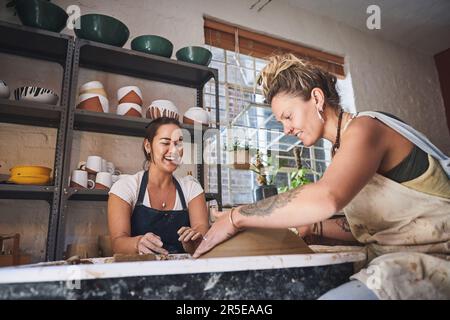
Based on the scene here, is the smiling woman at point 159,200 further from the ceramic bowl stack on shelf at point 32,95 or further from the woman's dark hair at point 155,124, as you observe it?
the ceramic bowl stack on shelf at point 32,95

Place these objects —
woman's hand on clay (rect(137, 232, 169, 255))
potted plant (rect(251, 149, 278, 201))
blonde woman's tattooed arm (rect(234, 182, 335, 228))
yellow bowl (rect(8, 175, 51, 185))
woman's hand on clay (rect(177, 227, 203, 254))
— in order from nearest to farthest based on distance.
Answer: blonde woman's tattooed arm (rect(234, 182, 335, 228))
woman's hand on clay (rect(177, 227, 203, 254))
woman's hand on clay (rect(137, 232, 169, 255))
yellow bowl (rect(8, 175, 51, 185))
potted plant (rect(251, 149, 278, 201))

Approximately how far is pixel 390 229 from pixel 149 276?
2.63ft

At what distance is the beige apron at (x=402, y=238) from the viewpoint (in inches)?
27.3

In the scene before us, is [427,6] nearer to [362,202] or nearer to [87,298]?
[362,202]

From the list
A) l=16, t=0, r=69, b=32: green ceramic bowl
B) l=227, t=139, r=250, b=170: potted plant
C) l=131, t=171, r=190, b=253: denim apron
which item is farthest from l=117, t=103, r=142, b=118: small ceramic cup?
l=227, t=139, r=250, b=170: potted plant

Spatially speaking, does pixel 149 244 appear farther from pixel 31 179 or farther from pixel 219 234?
pixel 31 179

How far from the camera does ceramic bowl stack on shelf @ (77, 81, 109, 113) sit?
1.92m

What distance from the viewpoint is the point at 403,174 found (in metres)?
1.00

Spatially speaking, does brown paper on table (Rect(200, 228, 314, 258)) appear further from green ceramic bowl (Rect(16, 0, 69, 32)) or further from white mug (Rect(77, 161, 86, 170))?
green ceramic bowl (Rect(16, 0, 69, 32))

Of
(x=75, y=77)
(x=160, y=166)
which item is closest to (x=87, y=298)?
(x=160, y=166)

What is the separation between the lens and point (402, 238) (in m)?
1.00

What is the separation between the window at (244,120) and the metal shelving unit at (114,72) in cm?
42

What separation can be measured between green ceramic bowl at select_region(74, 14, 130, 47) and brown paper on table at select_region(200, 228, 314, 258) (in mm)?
1648

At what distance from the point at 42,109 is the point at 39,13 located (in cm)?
53
